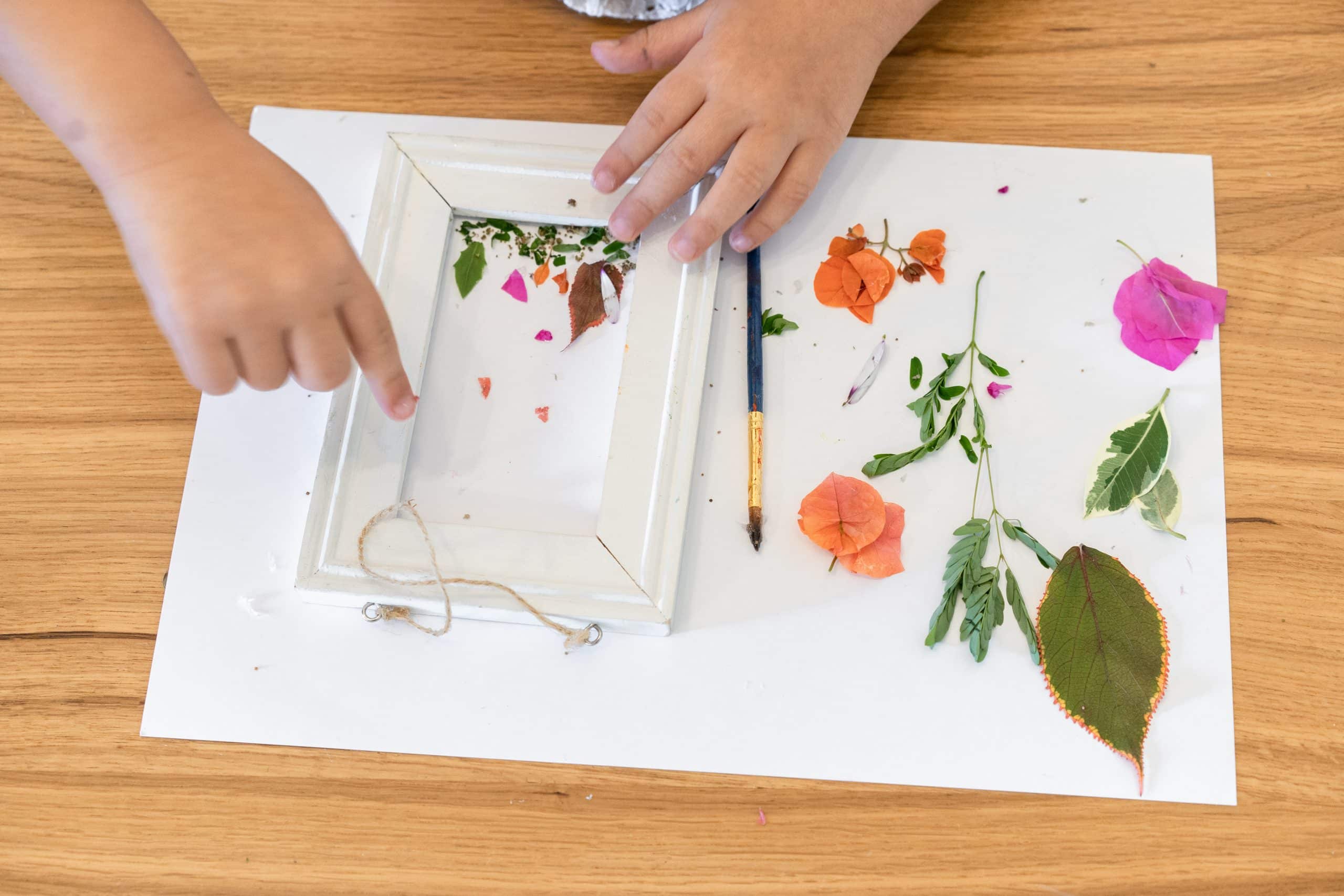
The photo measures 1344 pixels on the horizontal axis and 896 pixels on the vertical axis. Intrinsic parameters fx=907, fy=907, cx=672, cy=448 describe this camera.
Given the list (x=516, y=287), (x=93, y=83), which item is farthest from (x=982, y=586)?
(x=93, y=83)

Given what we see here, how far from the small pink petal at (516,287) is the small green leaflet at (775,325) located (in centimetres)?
14

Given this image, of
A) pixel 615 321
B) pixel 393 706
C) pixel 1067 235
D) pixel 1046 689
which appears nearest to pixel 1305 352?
pixel 1067 235

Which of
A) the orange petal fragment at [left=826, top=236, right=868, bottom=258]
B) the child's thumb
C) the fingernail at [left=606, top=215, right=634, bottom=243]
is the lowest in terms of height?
the fingernail at [left=606, top=215, right=634, bottom=243]

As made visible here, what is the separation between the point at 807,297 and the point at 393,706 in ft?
1.10

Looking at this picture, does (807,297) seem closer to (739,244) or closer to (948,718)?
(739,244)

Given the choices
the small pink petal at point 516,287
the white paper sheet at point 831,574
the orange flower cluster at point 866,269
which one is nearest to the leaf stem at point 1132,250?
the white paper sheet at point 831,574

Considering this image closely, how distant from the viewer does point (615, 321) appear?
544mm

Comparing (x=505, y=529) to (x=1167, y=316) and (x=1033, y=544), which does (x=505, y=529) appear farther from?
(x=1167, y=316)

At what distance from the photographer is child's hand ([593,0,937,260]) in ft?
1.73

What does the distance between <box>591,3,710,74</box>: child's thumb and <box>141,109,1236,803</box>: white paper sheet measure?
12 cm

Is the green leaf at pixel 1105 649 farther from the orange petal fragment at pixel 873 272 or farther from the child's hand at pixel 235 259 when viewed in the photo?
the child's hand at pixel 235 259

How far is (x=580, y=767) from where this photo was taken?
0.49m

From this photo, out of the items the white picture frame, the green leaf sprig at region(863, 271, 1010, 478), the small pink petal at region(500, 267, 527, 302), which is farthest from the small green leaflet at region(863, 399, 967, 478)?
the small pink petal at region(500, 267, 527, 302)

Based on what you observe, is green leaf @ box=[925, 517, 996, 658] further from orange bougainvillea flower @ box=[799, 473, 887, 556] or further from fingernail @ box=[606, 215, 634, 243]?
fingernail @ box=[606, 215, 634, 243]
